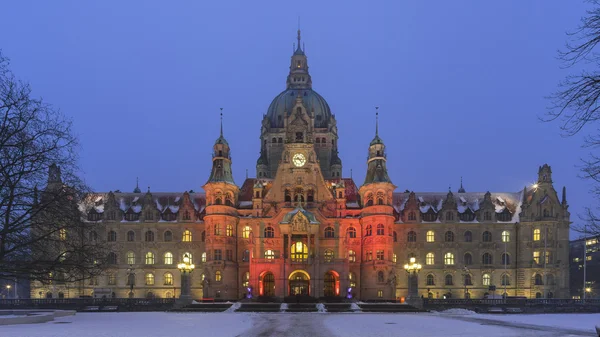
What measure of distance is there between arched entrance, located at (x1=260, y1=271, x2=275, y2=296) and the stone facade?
147mm

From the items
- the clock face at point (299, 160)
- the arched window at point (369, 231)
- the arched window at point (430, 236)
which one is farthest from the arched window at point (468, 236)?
the clock face at point (299, 160)

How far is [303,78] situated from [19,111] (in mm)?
86835

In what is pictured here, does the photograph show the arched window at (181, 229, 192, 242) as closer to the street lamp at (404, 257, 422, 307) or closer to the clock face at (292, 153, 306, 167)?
the clock face at (292, 153, 306, 167)

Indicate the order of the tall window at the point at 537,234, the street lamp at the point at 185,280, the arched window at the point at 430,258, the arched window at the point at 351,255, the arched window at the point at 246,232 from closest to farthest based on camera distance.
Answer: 1. the street lamp at the point at 185,280
2. the arched window at the point at 351,255
3. the arched window at the point at 246,232
4. the tall window at the point at 537,234
5. the arched window at the point at 430,258

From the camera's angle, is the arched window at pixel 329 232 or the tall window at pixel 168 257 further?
the tall window at pixel 168 257

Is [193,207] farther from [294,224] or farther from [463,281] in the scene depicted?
[463,281]

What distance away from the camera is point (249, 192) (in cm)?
10094

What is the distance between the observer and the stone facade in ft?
298

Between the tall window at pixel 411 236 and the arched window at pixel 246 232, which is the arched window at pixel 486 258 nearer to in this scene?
the tall window at pixel 411 236

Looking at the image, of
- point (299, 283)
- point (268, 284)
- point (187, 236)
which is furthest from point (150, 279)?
point (299, 283)

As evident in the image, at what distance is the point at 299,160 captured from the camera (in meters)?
94.5

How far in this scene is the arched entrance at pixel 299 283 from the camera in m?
88.2

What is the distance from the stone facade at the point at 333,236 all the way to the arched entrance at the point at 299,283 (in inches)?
5.7

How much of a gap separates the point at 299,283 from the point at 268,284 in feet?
15.5
